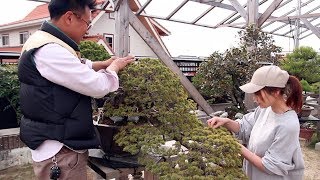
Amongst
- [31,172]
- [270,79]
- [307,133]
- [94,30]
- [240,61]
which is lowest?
[31,172]

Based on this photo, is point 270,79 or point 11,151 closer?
point 270,79

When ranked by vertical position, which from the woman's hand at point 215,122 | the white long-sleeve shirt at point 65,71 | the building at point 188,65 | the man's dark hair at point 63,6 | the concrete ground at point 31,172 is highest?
the building at point 188,65

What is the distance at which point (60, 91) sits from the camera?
116 cm

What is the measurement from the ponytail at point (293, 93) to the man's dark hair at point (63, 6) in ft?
3.49

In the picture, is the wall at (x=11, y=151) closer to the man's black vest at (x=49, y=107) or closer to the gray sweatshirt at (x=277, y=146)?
the man's black vest at (x=49, y=107)

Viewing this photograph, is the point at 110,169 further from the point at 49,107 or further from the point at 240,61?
the point at 240,61

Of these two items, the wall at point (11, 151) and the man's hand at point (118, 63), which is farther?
the wall at point (11, 151)

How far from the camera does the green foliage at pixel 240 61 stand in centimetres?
385

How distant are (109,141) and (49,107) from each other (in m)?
0.49

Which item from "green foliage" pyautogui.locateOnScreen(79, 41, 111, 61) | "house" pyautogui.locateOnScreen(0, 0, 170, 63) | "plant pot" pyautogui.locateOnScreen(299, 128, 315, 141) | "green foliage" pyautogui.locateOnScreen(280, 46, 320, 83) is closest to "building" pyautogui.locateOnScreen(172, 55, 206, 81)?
"house" pyautogui.locateOnScreen(0, 0, 170, 63)

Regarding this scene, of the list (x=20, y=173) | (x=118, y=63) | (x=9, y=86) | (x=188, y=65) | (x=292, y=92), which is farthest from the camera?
(x=188, y=65)

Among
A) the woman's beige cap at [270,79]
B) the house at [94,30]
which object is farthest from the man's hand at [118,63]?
the house at [94,30]

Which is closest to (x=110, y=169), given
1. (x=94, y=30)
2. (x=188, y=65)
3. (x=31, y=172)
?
(x=31, y=172)

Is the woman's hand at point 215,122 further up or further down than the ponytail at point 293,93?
further down
